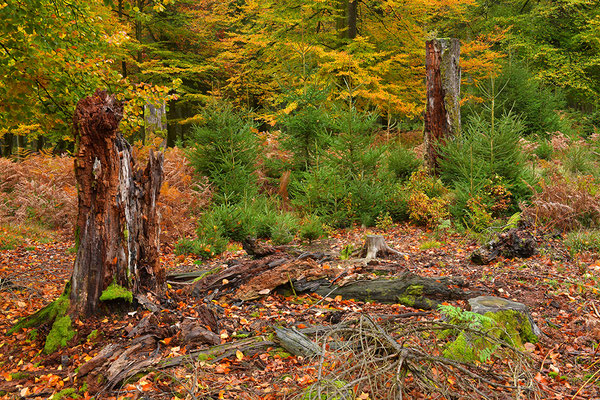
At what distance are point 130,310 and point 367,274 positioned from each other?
263 centimetres

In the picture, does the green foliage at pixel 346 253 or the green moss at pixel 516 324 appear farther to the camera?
the green foliage at pixel 346 253

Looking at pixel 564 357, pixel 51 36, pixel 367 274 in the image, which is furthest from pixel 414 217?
pixel 51 36

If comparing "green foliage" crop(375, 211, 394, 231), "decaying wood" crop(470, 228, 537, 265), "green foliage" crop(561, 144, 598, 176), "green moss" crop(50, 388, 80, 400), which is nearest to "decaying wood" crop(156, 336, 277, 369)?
"green moss" crop(50, 388, 80, 400)

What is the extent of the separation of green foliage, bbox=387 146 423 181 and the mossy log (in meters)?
6.32

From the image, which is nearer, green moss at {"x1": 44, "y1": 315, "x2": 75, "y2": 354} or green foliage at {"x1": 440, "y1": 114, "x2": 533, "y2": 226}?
green moss at {"x1": 44, "y1": 315, "x2": 75, "y2": 354}

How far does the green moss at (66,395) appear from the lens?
2979 millimetres

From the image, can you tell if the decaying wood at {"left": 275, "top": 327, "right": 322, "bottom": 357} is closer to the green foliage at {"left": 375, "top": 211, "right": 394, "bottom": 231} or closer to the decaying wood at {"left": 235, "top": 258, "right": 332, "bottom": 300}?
the decaying wood at {"left": 235, "top": 258, "right": 332, "bottom": 300}

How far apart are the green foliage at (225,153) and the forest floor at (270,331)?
3782 mm

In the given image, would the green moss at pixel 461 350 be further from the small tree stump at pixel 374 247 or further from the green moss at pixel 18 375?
the green moss at pixel 18 375

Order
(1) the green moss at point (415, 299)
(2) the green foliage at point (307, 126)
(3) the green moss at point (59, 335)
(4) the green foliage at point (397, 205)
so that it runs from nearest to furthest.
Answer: (3) the green moss at point (59, 335), (1) the green moss at point (415, 299), (4) the green foliage at point (397, 205), (2) the green foliage at point (307, 126)

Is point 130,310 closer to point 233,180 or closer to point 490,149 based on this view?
point 233,180

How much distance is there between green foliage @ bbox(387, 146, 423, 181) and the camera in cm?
1084

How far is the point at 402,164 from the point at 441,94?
192 cm

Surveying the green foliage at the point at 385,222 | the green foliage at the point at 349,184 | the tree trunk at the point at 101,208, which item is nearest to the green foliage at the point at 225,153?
the green foliage at the point at 349,184
